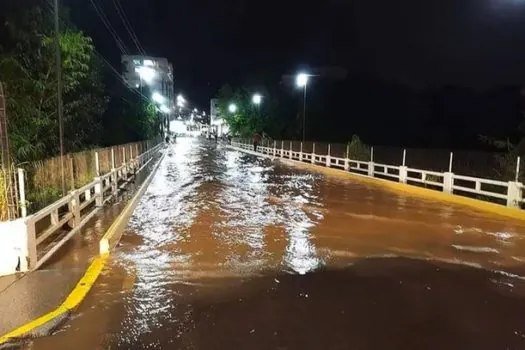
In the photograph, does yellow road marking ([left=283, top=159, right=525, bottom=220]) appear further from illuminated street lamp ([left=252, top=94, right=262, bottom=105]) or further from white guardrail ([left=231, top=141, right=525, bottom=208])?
illuminated street lamp ([left=252, top=94, right=262, bottom=105])

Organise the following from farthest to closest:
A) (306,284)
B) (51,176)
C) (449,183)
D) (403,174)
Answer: (403,174) → (449,183) → (51,176) → (306,284)

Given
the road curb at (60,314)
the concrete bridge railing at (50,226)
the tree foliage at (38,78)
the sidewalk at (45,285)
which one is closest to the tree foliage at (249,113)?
the tree foliage at (38,78)

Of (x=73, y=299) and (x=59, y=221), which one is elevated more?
(x=59, y=221)

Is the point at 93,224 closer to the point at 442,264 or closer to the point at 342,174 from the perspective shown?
the point at 442,264

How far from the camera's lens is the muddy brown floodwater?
5613mm

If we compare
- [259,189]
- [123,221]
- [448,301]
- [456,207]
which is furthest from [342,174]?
[448,301]

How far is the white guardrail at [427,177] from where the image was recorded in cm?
1566

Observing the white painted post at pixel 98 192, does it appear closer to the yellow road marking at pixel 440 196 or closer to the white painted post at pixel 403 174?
the yellow road marking at pixel 440 196

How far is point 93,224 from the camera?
12172mm

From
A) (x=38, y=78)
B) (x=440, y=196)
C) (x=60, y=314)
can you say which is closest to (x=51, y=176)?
(x=38, y=78)

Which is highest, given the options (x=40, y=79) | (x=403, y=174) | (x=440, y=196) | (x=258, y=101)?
(x=258, y=101)

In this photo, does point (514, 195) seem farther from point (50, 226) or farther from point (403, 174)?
point (50, 226)

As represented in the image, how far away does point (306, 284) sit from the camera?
7.58 meters

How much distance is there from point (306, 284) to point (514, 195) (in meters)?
10.3
